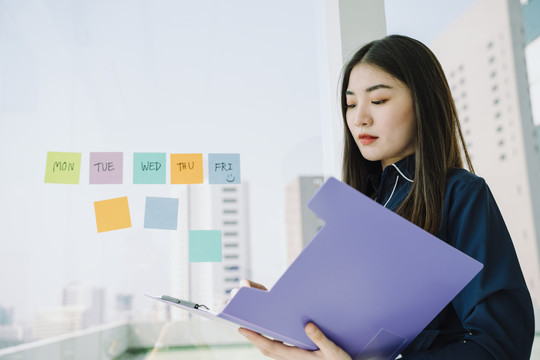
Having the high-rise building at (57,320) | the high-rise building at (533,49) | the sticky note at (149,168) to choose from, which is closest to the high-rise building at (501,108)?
the high-rise building at (533,49)

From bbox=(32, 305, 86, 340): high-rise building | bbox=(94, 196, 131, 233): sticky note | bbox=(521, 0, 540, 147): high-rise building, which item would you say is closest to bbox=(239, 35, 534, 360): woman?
bbox=(94, 196, 131, 233): sticky note

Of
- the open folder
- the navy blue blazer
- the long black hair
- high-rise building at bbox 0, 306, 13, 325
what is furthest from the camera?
high-rise building at bbox 0, 306, 13, 325

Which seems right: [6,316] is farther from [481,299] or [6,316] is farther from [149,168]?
[481,299]

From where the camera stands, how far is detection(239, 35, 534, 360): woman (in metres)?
0.62

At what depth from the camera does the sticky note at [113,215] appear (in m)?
1.23

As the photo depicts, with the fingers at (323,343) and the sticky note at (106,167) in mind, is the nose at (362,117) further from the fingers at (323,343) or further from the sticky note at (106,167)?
the sticky note at (106,167)

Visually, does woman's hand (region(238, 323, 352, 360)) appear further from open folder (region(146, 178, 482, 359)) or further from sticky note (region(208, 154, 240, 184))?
sticky note (region(208, 154, 240, 184))

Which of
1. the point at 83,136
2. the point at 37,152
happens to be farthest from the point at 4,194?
the point at 83,136

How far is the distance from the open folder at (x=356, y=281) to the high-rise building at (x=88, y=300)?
70 cm

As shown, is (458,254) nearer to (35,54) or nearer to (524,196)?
(35,54)

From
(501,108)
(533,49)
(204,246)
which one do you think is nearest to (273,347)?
(204,246)

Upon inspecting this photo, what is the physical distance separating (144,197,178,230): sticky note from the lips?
1.95 ft

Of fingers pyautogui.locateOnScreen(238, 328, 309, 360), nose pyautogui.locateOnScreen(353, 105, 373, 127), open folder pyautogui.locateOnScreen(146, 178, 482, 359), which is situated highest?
nose pyautogui.locateOnScreen(353, 105, 373, 127)

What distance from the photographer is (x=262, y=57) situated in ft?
4.61
